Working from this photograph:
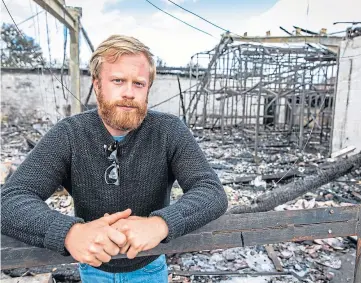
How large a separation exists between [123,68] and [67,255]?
0.89m

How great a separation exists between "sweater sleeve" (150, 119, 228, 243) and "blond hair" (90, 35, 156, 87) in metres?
0.42

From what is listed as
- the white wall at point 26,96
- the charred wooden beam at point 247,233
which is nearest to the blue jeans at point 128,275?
the charred wooden beam at point 247,233

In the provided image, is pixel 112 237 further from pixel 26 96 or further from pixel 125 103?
pixel 26 96

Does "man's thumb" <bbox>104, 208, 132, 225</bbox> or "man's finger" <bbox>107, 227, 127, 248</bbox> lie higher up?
"man's thumb" <bbox>104, 208, 132, 225</bbox>

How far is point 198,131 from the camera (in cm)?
1598

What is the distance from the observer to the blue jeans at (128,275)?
178 centimetres

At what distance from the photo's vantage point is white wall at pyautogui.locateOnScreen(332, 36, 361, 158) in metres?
9.43

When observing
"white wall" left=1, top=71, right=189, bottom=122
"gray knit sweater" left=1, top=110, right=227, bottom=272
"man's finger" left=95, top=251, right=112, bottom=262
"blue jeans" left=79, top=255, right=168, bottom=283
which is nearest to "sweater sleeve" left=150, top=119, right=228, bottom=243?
"gray knit sweater" left=1, top=110, right=227, bottom=272

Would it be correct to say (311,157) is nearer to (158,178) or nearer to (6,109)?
(158,178)

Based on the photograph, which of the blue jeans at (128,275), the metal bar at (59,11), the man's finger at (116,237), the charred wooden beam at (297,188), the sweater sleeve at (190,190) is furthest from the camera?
the metal bar at (59,11)

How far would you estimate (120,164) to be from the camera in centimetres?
163

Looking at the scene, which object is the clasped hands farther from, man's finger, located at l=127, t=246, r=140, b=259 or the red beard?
the red beard

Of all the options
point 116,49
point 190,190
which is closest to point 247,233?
point 190,190

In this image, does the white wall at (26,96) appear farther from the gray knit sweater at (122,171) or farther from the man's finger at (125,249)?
the man's finger at (125,249)
